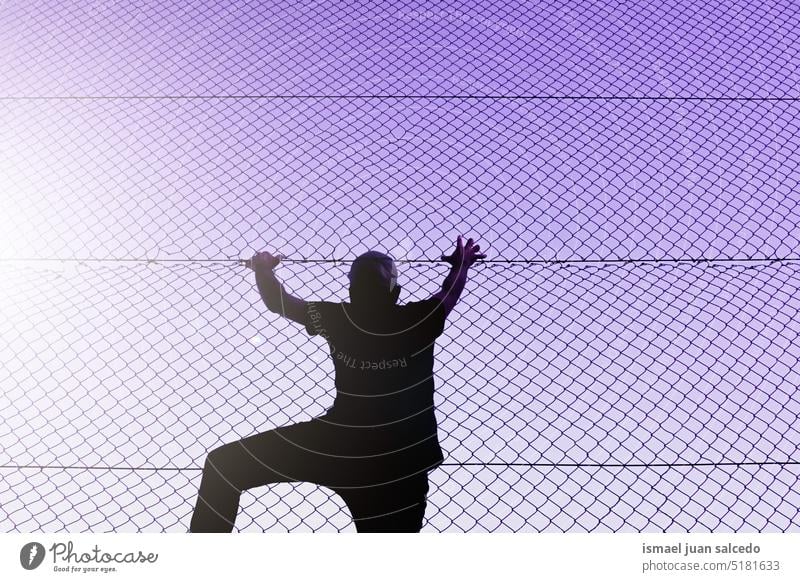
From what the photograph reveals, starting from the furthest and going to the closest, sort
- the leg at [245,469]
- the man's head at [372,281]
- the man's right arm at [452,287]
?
the man's right arm at [452,287] → the man's head at [372,281] → the leg at [245,469]

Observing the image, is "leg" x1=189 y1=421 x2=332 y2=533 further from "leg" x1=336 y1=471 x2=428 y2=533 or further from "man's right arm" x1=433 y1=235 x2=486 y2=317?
"man's right arm" x1=433 y1=235 x2=486 y2=317

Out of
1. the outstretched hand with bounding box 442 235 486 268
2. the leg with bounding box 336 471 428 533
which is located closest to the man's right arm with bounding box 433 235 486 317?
the outstretched hand with bounding box 442 235 486 268

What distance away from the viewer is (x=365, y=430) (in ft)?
6.95

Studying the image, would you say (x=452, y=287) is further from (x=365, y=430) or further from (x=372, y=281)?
(x=365, y=430)

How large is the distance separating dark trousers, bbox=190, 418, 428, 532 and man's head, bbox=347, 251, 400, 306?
404 millimetres

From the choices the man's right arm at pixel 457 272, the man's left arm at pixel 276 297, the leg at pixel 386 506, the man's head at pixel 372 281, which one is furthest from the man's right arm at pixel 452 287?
the leg at pixel 386 506

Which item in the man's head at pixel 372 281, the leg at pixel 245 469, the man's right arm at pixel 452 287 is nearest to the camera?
the leg at pixel 245 469

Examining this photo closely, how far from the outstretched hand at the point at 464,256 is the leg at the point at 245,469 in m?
0.73

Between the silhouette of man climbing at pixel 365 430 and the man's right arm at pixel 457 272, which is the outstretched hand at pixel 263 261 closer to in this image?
the silhouette of man climbing at pixel 365 430

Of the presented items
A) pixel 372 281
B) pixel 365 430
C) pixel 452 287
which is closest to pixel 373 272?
pixel 372 281

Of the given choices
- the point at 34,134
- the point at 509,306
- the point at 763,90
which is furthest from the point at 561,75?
the point at 34,134

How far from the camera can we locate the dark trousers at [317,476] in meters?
2.06

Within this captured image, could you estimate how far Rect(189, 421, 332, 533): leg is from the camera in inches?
80.9
